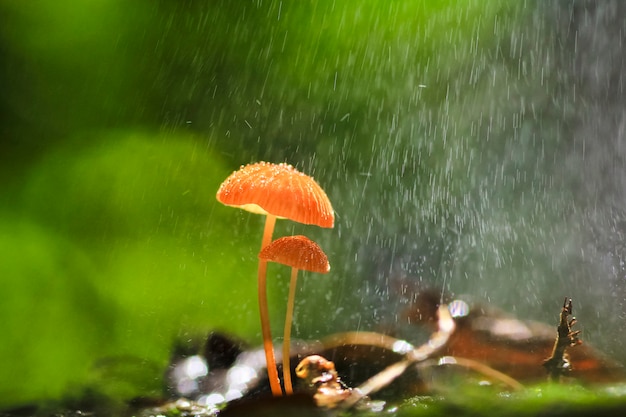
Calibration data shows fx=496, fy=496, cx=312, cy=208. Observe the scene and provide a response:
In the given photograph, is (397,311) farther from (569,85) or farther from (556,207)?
(569,85)

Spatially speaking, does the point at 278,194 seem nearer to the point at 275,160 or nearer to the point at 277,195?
the point at 277,195

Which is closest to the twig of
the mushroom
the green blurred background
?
the green blurred background

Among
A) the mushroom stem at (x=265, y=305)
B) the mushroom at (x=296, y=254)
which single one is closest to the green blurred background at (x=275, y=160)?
the mushroom stem at (x=265, y=305)

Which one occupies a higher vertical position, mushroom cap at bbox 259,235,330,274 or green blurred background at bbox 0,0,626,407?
green blurred background at bbox 0,0,626,407

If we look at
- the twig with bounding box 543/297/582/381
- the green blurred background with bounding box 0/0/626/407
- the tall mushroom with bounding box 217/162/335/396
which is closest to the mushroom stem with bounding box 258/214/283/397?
the tall mushroom with bounding box 217/162/335/396

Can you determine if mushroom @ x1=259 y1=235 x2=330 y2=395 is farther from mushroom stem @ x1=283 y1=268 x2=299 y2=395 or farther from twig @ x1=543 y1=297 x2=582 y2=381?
twig @ x1=543 y1=297 x2=582 y2=381

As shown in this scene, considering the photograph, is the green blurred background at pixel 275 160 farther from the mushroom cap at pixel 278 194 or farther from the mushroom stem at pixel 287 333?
the mushroom cap at pixel 278 194

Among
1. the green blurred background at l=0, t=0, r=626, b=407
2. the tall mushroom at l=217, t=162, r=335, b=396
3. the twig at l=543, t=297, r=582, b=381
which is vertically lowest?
the twig at l=543, t=297, r=582, b=381

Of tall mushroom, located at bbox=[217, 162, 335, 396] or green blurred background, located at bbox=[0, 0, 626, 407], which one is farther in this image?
green blurred background, located at bbox=[0, 0, 626, 407]
